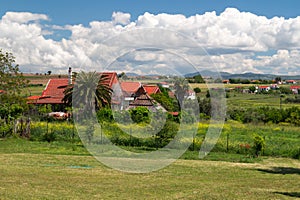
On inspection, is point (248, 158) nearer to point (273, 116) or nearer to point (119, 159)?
point (119, 159)

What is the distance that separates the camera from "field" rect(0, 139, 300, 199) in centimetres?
1085

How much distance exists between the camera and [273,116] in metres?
47.8

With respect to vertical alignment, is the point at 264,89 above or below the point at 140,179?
above

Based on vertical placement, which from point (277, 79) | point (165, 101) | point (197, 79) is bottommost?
point (165, 101)

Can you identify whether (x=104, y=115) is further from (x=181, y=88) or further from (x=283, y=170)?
(x=283, y=170)

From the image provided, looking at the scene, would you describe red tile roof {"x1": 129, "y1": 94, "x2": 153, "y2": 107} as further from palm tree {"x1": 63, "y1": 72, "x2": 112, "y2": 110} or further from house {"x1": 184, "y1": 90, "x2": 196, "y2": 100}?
house {"x1": 184, "y1": 90, "x2": 196, "y2": 100}

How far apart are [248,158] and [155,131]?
5.43 metres

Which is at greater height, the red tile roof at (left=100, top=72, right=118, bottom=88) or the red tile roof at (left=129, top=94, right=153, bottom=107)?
the red tile roof at (left=100, top=72, right=118, bottom=88)

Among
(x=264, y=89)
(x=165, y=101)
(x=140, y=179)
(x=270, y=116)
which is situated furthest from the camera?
(x=264, y=89)

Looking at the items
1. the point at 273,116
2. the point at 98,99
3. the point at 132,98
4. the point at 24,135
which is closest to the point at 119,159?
the point at 132,98

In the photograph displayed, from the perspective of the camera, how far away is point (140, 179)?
46.4ft

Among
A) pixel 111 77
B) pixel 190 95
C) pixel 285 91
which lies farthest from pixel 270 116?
pixel 285 91

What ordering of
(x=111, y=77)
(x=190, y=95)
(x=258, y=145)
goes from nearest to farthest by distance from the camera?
(x=190, y=95) < (x=111, y=77) < (x=258, y=145)

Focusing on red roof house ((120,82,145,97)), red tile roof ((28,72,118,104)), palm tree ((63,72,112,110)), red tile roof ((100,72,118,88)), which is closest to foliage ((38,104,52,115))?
red tile roof ((28,72,118,104))
